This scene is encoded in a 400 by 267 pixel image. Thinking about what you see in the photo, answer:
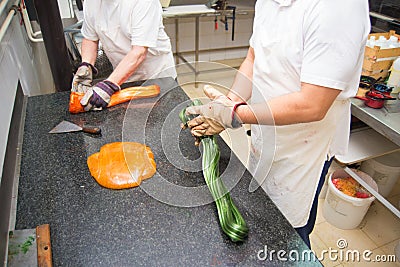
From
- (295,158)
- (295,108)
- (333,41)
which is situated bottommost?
(295,158)

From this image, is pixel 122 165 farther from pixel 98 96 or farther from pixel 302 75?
pixel 302 75

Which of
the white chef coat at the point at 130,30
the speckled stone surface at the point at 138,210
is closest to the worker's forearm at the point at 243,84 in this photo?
the speckled stone surface at the point at 138,210

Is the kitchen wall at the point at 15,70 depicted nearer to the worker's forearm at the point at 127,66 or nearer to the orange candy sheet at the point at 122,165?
the orange candy sheet at the point at 122,165

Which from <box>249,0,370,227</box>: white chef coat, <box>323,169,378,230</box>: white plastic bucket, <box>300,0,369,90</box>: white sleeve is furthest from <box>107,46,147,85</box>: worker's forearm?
<box>323,169,378,230</box>: white plastic bucket

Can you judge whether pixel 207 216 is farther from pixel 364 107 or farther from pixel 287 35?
pixel 364 107

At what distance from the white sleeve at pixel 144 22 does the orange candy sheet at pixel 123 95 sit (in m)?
0.25

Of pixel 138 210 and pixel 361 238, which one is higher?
pixel 138 210

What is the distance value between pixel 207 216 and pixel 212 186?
0.08 m

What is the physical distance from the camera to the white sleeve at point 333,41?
28.1 inches

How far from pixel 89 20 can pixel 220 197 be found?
1.27 metres

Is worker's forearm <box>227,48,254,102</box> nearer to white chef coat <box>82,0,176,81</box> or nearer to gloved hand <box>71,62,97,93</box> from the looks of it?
white chef coat <box>82,0,176,81</box>

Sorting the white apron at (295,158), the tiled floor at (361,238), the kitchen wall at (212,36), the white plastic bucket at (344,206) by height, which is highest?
the white apron at (295,158)

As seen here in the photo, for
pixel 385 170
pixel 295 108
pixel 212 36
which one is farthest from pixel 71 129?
pixel 212 36

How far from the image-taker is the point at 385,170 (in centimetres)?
184
